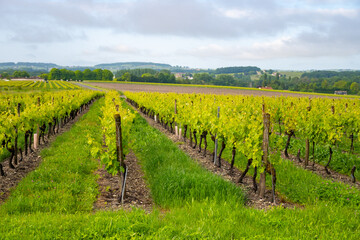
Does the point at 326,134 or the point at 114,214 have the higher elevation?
the point at 326,134

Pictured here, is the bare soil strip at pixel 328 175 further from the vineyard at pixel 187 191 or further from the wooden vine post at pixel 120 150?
the wooden vine post at pixel 120 150

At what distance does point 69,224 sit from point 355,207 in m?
5.73

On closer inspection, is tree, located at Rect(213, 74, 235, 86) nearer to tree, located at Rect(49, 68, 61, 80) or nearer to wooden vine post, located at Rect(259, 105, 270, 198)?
tree, located at Rect(49, 68, 61, 80)

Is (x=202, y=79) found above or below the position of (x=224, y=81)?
above

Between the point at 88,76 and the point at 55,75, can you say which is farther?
Answer: the point at 88,76

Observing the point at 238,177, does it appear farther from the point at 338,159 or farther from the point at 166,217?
the point at 338,159

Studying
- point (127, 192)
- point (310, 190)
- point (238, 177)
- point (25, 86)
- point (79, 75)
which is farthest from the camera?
point (79, 75)

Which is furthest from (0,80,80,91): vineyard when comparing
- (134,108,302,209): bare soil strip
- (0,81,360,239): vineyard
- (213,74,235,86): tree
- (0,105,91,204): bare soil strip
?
(213,74,235,86): tree

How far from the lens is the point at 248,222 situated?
4.71 meters

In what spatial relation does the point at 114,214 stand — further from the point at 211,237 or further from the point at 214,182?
the point at 214,182

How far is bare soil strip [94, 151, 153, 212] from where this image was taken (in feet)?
19.4

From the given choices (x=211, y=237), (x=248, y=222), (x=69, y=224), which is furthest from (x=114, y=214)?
(x=248, y=222)

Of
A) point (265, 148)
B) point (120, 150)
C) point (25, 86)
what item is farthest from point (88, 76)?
point (265, 148)

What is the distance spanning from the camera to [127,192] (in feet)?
22.2
